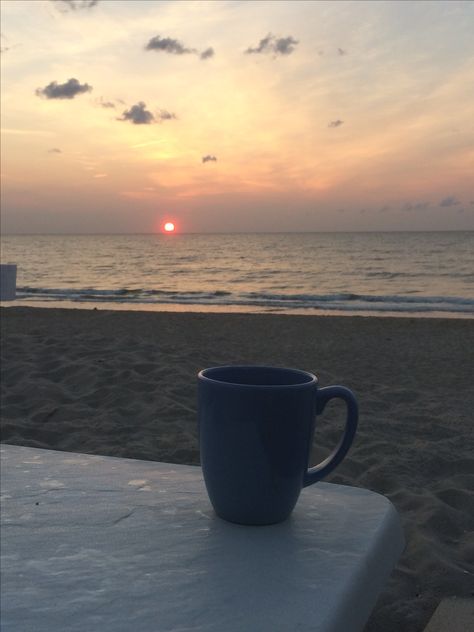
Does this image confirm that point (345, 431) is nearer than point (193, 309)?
Yes

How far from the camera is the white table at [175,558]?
0.60 m

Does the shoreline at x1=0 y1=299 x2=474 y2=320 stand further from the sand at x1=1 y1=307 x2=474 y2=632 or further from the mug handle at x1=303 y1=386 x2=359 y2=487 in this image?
the mug handle at x1=303 y1=386 x2=359 y2=487

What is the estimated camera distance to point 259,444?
0.77 metres

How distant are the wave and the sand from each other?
27.1ft

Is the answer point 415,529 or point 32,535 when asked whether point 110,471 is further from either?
point 415,529

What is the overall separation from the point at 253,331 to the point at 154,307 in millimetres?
6830

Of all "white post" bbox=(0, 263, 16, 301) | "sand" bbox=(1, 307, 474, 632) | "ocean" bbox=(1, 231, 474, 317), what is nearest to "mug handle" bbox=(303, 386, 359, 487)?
"sand" bbox=(1, 307, 474, 632)

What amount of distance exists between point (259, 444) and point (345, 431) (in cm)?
13

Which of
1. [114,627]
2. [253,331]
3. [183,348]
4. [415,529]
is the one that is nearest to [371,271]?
[253,331]

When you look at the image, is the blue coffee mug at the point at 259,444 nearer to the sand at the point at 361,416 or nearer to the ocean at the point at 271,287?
the sand at the point at 361,416

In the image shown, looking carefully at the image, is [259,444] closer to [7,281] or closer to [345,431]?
[345,431]

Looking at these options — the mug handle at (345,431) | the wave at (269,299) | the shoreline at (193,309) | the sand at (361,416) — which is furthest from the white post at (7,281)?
the wave at (269,299)

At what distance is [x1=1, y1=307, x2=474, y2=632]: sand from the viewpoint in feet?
7.09

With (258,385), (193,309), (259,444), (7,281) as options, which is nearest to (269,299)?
(193,309)
